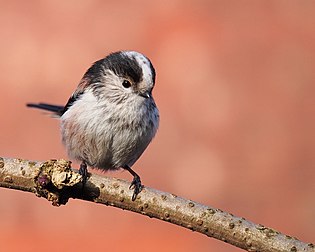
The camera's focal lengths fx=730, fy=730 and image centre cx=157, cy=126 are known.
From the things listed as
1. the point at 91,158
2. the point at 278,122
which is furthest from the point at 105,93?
the point at 278,122

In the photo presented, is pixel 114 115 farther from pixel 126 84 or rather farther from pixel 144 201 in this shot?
pixel 144 201

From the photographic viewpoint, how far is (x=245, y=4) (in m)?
5.05

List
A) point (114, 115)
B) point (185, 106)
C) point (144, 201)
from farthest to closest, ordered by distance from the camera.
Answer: point (185, 106) → point (114, 115) → point (144, 201)

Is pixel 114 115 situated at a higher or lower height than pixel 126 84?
lower

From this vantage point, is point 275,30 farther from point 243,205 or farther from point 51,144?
point 51,144

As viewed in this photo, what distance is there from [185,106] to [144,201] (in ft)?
8.78

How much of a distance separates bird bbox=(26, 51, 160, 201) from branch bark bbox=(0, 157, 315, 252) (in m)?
0.84

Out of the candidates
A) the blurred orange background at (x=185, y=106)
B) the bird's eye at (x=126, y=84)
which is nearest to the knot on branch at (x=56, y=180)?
the bird's eye at (x=126, y=84)

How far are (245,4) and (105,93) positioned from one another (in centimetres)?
236

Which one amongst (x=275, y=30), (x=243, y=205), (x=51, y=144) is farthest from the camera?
(x=275, y=30)

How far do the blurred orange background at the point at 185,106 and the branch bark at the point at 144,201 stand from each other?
1976 mm

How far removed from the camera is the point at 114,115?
286 centimetres

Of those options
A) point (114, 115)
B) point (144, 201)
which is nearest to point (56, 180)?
point (144, 201)

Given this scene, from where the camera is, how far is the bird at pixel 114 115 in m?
2.86
